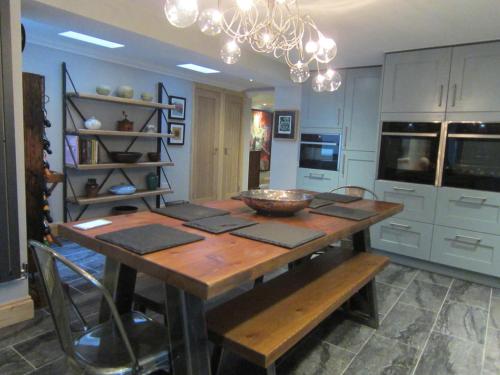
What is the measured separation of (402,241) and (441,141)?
3.47ft

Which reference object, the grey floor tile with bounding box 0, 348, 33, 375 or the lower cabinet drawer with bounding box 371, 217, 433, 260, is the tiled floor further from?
the lower cabinet drawer with bounding box 371, 217, 433, 260

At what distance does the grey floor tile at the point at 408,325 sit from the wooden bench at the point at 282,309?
1.44 feet

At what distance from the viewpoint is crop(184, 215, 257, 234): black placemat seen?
1678 mm

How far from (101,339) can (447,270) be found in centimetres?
324

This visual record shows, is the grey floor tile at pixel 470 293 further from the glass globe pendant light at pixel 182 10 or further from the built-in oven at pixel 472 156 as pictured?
the glass globe pendant light at pixel 182 10

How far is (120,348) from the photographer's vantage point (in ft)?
4.40

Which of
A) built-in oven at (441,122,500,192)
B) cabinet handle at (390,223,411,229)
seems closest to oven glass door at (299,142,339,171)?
cabinet handle at (390,223,411,229)

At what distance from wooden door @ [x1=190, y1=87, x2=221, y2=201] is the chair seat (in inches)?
170

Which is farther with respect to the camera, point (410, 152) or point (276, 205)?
point (410, 152)

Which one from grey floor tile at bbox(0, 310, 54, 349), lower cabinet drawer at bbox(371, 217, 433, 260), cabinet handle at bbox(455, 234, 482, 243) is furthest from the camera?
lower cabinet drawer at bbox(371, 217, 433, 260)

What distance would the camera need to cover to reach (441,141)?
3352 mm

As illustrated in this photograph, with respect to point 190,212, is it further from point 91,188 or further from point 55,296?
point 91,188

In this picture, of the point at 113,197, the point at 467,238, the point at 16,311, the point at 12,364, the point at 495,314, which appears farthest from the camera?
the point at 113,197

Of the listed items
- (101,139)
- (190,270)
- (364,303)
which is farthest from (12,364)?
(101,139)
